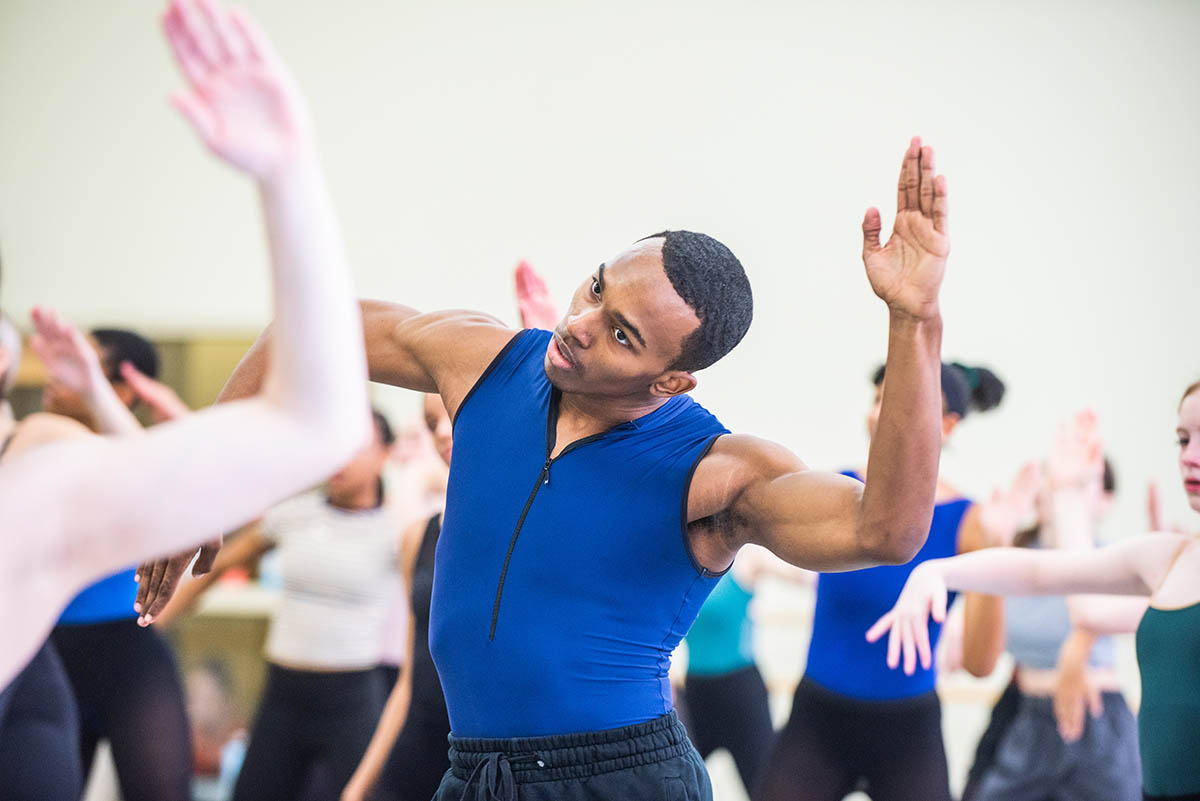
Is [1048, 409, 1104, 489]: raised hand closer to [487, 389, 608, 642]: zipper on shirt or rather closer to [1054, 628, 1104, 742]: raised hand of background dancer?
[1054, 628, 1104, 742]: raised hand of background dancer

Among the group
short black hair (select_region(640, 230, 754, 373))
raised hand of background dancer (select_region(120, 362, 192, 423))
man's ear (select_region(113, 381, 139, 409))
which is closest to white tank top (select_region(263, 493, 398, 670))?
man's ear (select_region(113, 381, 139, 409))

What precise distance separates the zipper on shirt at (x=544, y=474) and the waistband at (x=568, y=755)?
147mm

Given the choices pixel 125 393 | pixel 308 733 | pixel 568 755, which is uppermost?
pixel 125 393

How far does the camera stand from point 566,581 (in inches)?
60.9

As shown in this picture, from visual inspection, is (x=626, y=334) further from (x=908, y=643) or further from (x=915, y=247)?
(x=908, y=643)

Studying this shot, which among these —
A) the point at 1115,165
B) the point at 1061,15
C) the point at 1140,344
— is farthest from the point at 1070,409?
the point at 1061,15

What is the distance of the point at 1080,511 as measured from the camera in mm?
2605

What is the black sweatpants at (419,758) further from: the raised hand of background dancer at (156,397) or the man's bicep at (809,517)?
the man's bicep at (809,517)

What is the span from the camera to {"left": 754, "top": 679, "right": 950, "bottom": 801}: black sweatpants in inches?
105

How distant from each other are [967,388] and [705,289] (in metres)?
1.63

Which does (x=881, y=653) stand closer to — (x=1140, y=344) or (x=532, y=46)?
(x=1140, y=344)

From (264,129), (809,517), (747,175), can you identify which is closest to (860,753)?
(809,517)

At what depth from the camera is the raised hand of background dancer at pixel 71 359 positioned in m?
1.64

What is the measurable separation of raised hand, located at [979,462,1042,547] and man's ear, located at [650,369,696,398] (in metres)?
1.31
